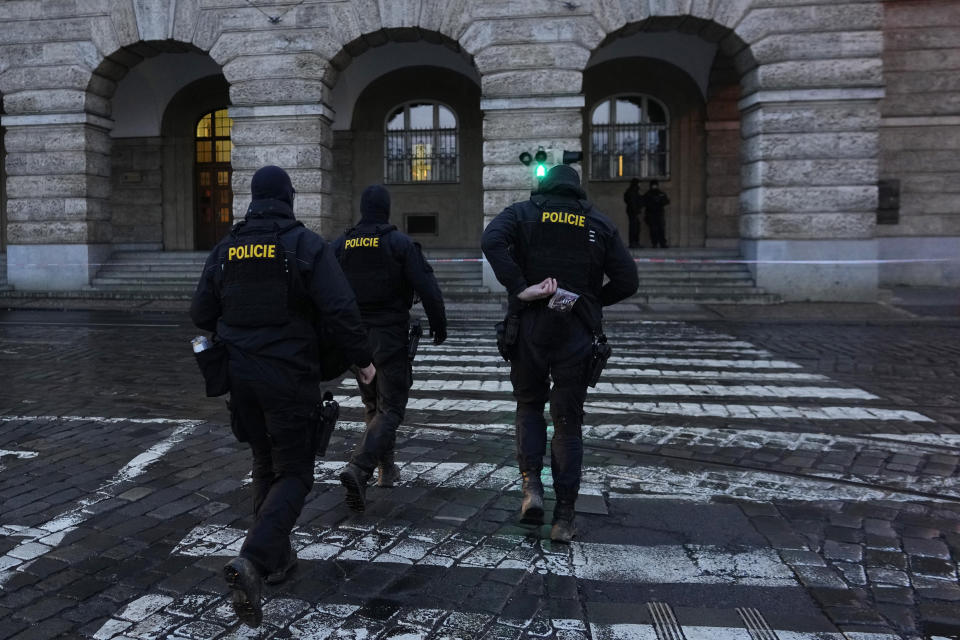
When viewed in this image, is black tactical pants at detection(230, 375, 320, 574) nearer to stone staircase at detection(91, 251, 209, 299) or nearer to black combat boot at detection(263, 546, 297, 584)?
black combat boot at detection(263, 546, 297, 584)

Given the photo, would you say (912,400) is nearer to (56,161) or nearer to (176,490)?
(176,490)

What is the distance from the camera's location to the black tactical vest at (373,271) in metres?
4.70

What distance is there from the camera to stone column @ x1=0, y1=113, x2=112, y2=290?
1764cm

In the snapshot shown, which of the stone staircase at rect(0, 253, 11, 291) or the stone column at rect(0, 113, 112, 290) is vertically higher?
the stone column at rect(0, 113, 112, 290)

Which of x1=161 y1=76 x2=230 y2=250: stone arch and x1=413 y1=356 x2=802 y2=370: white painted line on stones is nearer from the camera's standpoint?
x1=413 y1=356 x2=802 y2=370: white painted line on stones

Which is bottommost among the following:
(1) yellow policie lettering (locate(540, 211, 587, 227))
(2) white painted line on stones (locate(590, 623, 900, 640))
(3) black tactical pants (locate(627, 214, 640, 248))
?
(2) white painted line on stones (locate(590, 623, 900, 640))

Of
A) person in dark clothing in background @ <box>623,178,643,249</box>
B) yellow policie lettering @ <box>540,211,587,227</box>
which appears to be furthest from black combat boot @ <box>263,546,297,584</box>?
person in dark clothing in background @ <box>623,178,643,249</box>

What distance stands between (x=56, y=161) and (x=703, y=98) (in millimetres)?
15376

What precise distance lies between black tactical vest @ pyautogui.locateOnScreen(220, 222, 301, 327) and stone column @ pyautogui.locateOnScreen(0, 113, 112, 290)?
16.3 m

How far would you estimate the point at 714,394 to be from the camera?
7680mm

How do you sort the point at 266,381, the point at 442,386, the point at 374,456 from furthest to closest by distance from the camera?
the point at 442,386, the point at 374,456, the point at 266,381

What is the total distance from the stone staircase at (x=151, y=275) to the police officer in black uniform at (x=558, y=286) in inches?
558

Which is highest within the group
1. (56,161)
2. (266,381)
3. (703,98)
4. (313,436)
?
(703,98)

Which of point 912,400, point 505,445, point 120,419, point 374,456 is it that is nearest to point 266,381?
point 374,456
